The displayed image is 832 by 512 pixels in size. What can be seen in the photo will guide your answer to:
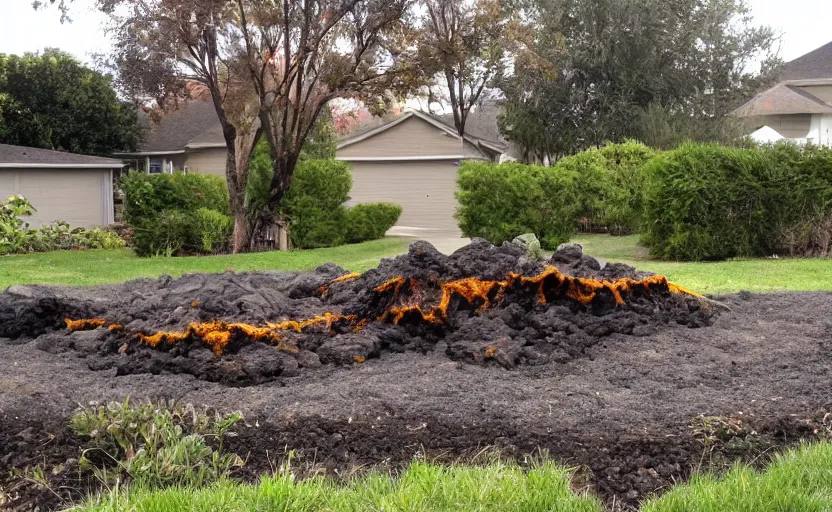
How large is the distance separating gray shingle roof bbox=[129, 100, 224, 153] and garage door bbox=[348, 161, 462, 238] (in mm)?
6170

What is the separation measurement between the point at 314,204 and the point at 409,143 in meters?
13.0

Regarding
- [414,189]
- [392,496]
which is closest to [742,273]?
[392,496]

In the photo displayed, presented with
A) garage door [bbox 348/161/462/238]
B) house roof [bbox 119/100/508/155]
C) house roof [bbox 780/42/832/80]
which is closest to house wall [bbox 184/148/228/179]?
house roof [bbox 119/100/508/155]

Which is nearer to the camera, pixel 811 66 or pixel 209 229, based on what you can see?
pixel 209 229

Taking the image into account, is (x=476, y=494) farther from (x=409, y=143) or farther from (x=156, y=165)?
(x=156, y=165)

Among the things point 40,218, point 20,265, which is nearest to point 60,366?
point 20,265

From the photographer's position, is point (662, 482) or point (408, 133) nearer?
point (662, 482)

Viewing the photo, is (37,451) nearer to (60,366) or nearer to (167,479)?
Answer: (167,479)

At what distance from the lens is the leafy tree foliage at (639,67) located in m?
30.7

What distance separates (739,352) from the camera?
5.39 m

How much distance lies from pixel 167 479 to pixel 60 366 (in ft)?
5.87

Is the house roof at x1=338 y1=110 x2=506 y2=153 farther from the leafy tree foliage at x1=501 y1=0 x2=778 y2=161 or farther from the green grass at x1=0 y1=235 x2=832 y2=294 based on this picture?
the green grass at x1=0 y1=235 x2=832 y2=294

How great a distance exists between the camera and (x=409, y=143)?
3180 cm

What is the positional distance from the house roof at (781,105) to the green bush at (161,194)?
20910 mm
